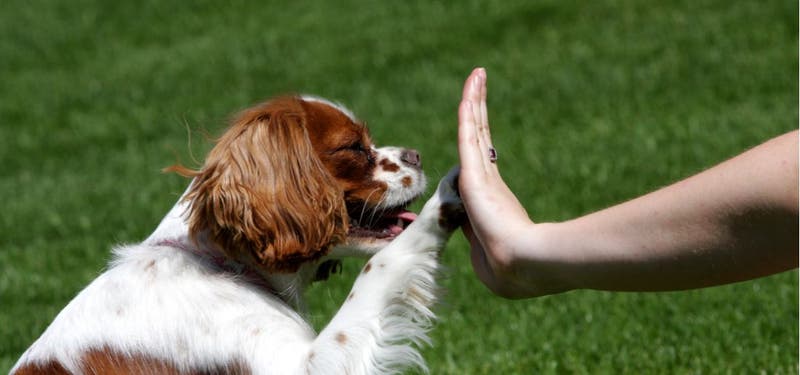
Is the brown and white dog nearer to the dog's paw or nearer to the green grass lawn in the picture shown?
the dog's paw

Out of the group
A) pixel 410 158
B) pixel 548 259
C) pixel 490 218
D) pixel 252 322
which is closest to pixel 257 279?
pixel 252 322

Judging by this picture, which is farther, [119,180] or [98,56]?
[98,56]

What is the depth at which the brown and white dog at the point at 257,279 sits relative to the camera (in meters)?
4.00

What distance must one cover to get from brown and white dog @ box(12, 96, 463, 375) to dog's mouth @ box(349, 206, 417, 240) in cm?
2

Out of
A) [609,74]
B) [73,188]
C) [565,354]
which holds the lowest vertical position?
[609,74]

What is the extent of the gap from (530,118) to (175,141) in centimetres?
330

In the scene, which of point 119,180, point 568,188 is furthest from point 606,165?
point 119,180

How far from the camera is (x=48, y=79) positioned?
1434 cm

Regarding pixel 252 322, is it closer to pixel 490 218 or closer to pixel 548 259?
pixel 490 218

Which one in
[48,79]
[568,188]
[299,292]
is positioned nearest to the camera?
[299,292]

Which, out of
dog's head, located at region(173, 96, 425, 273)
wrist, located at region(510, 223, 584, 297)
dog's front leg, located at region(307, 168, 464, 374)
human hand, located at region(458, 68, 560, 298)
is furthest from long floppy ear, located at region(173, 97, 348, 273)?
wrist, located at region(510, 223, 584, 297)

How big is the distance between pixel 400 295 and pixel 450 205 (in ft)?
1.09

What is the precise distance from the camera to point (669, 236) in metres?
3.31

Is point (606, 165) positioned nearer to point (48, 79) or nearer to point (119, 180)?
point (119, 180)
